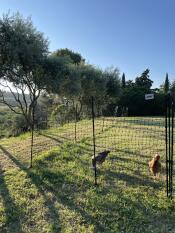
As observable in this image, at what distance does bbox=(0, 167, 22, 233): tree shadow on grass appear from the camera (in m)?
3.66

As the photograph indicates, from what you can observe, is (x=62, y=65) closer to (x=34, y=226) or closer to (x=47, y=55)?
(x=47, y=55)

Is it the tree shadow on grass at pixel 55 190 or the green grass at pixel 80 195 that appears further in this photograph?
the tree shadow on grass at pixel 55 190

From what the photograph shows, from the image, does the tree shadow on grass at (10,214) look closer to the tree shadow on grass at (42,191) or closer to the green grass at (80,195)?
the green grass at (80,195)

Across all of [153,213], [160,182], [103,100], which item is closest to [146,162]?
Answer: [160,182]

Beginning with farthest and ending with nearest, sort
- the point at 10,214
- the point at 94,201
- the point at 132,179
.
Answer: the point at 132,179, the point at 94,201, the point at 10,214

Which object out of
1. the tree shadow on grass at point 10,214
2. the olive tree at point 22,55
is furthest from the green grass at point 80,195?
the olive tree at point 22,55

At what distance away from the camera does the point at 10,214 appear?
4027 mm

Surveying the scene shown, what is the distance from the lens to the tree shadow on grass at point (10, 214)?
3.66 m

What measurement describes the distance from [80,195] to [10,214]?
1129 mm

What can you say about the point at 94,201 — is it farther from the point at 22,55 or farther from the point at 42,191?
the point at 22,55

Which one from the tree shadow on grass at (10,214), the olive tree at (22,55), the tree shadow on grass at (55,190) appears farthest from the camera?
the olive tree at (22,55)

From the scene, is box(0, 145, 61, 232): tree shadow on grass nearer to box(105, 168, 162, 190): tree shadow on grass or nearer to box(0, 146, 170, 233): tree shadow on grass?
box(0, 146, 170, 233): tree shadow on grass

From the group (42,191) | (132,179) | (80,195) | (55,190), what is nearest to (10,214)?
(42,191)

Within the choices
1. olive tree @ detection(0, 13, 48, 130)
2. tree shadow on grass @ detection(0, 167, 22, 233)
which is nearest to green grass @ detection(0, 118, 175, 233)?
tree shadow on grass @ detection(0, 167, 22, 233)
